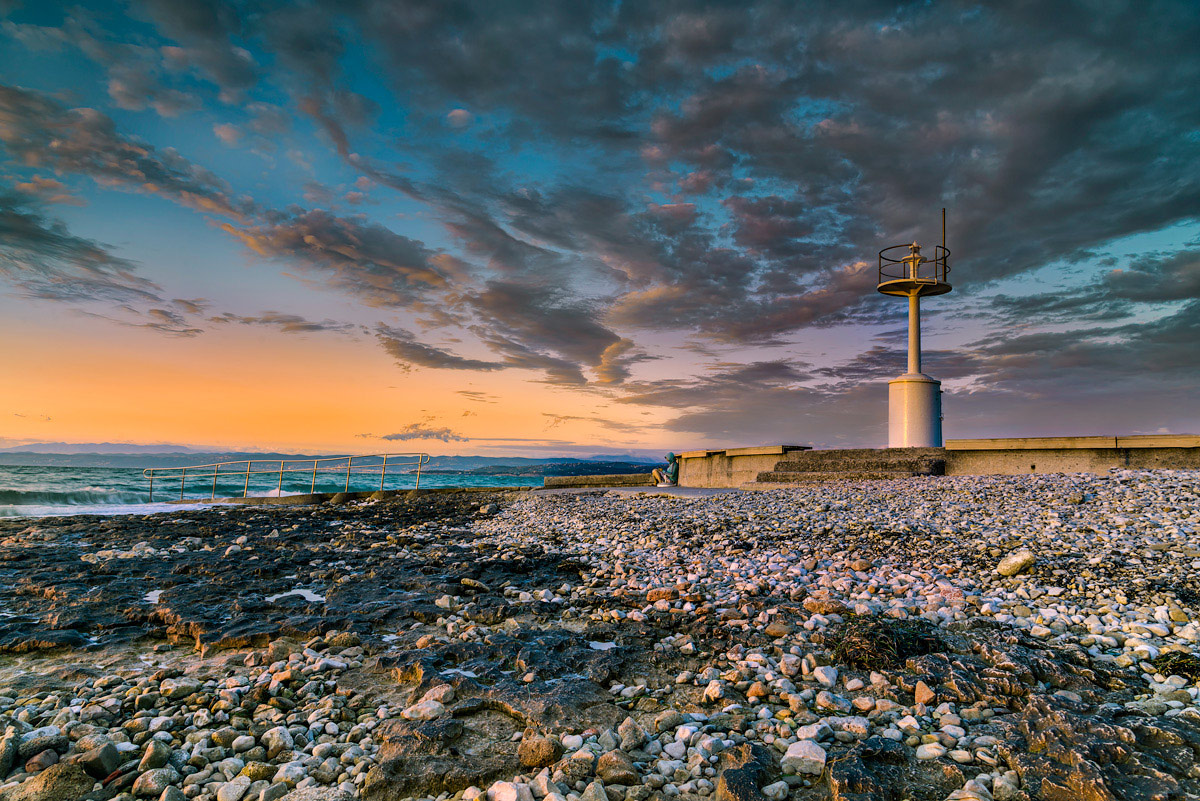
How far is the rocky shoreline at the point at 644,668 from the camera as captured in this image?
2574 mm

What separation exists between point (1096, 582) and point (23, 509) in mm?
26091

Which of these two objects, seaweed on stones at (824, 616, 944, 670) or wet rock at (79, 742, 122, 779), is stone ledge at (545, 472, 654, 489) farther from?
wet rock at (79, 742, 122, 779)

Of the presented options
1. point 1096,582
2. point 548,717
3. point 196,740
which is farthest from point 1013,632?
point 196,740

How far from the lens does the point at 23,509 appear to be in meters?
18.7

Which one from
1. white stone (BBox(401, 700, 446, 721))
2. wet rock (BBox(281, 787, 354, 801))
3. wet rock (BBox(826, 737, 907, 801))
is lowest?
wet rock (BBox(281, 787, 354, 801))

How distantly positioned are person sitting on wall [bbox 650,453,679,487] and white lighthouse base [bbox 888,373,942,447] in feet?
23.0

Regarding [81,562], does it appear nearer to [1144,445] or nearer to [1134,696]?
[1134,696]

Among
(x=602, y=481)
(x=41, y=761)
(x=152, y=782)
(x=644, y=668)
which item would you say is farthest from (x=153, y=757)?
(x=602, y=481)

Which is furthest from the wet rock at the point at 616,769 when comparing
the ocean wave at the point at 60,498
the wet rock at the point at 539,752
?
the ocean wave at the point at 60,498

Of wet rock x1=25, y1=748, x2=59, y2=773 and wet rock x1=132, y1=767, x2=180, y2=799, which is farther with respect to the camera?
wet rock x1=25, y1=748, x2=59, y2=773

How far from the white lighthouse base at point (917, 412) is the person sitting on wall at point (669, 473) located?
23.0 feet

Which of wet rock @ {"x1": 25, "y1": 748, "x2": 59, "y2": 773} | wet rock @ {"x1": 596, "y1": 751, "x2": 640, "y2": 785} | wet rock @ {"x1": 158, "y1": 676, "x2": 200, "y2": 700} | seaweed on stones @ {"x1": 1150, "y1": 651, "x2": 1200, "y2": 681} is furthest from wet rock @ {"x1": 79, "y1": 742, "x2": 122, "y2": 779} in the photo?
seaweed on stones @ {"x1": 1150, "y1": 651, "x2": 1200, "y2": 681}

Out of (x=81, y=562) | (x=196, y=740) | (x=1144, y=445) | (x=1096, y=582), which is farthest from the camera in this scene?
(x=1144, y=445)

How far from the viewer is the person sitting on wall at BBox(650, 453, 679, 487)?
66.0ft
